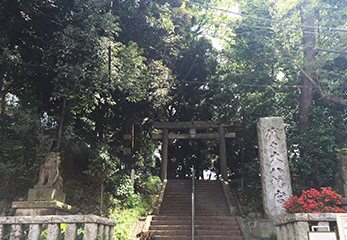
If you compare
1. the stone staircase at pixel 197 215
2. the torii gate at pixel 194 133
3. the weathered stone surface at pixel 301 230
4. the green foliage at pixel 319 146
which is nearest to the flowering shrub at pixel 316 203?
the weathered stone surface at pixel 301 230

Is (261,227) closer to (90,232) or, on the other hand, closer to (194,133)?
(90,232)

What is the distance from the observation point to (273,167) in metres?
8.86

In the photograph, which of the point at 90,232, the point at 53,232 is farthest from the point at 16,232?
the point at 90,232

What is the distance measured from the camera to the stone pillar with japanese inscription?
853 cm

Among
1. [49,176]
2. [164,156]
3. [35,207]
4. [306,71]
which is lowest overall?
[35,207]

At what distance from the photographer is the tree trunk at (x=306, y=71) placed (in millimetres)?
11164

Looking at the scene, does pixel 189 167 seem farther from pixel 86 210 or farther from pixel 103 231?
pixel 103 231

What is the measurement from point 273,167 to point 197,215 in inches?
142

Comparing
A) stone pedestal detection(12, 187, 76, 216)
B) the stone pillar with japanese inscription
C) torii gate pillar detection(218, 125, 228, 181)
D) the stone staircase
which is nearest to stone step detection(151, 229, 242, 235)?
the stone staircase

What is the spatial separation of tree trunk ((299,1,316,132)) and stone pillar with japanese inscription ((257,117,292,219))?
253 centimetres

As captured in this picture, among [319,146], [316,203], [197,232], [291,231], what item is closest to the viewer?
[291,231]

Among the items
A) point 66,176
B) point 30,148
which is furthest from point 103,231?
point 66,176

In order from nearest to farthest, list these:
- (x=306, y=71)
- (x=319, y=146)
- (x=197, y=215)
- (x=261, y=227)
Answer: (x=261, y=227) → (x=319, y=146) → (x=197, y=215) → (x=306, y=71)

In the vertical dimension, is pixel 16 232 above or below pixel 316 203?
below
